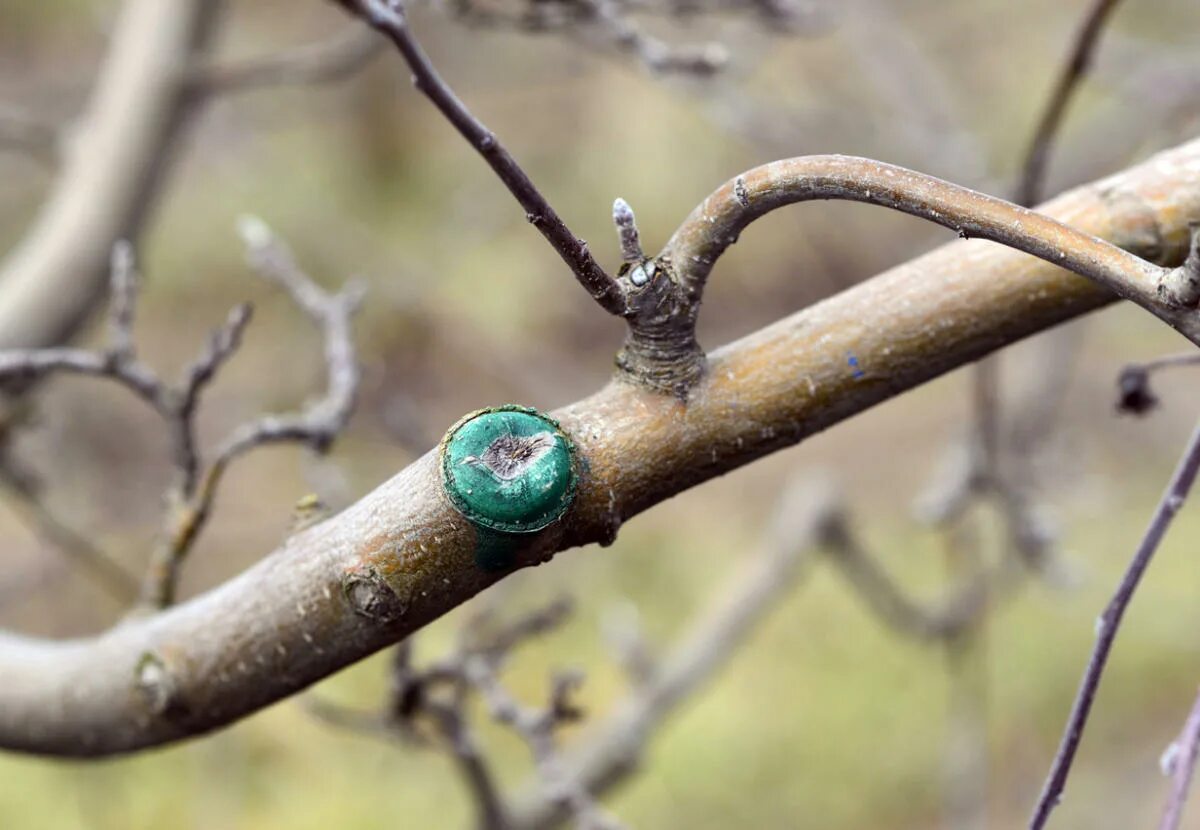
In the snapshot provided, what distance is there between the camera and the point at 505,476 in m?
0.38

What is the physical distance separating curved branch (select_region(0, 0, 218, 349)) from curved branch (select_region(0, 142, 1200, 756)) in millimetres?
686

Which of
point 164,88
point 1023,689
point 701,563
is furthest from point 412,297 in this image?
point 1023,689

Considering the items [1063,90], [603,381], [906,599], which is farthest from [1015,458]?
[603,381]

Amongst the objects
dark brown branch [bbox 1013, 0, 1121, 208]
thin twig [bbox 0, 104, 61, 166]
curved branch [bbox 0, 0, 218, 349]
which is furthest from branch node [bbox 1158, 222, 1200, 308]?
thin twig [bbox 0, 104, 61, 166]

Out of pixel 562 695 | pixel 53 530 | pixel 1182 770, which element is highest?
pixel 53 530

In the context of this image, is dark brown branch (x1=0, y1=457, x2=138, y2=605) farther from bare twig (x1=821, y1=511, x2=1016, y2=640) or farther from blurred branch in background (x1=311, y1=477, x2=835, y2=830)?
bare twig (x1=821, y1=511, x2=1016, y2=640)

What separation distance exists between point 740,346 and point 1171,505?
19cm

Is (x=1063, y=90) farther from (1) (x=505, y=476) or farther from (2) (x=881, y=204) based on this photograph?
(1) (x=505, y=476)

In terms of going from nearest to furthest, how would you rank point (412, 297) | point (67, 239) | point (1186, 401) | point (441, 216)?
1. point (67, 239)
2. point (412, 297)
3. point (1186, 401)
4. point (441, 216)

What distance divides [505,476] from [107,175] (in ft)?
2.95

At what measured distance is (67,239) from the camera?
106cm

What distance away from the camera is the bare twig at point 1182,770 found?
349 millimetres

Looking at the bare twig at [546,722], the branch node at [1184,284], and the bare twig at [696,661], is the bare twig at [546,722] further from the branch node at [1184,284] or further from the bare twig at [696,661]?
the branch node at [1184,284]

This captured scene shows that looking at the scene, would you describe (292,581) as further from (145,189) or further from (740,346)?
(145,189)
